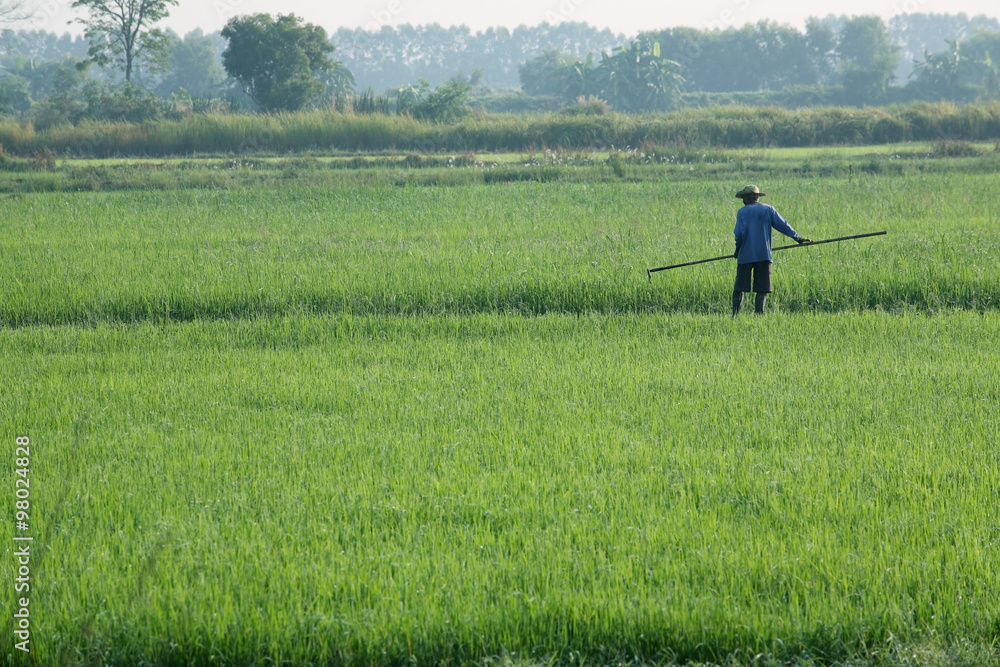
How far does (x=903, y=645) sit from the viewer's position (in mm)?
3240

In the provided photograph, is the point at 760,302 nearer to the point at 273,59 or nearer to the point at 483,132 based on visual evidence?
the point at 483,132

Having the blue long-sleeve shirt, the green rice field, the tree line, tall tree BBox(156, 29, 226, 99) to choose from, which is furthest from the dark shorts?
tall tree BBox(156, 29, 226, 99)

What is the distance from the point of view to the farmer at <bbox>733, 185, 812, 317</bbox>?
29.1ft

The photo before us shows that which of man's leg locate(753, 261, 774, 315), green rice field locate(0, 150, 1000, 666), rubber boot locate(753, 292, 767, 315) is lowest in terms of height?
green rice field locate(0, 150, 1000, 666)

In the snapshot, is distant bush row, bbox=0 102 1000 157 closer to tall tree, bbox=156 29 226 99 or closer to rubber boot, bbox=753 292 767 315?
rubber boot, bbox=753 292 767 315

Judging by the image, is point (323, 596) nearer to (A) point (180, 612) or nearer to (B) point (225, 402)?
(A) point (180, 612)

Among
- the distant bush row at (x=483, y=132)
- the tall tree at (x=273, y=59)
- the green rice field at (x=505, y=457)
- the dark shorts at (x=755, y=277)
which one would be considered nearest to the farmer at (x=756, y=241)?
the dark shorts at (x=755, y=277)

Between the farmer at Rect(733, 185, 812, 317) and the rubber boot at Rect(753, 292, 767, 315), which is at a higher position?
the farmer at Rect(733, 185, 812, 317)

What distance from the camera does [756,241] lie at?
29.2 feet

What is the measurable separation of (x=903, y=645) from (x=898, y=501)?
1185 millimetres

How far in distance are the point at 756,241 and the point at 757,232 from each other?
0.11m

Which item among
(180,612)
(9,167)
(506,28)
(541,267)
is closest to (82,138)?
(9,167)

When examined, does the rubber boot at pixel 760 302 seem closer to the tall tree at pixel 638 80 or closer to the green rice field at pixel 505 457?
the green rice field at pixel 505 457

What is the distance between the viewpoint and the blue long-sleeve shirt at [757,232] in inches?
350
